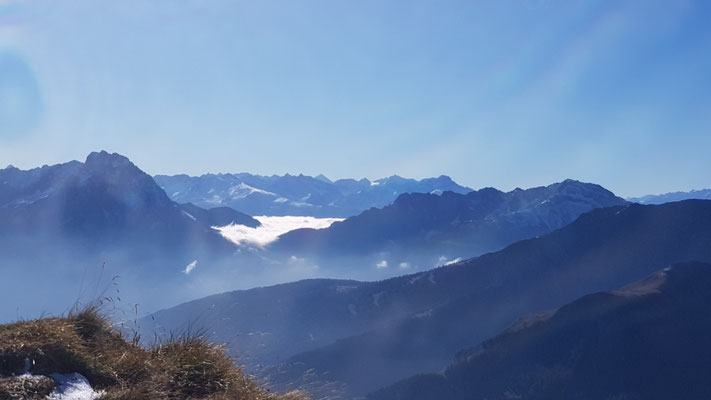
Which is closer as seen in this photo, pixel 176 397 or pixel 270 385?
pixel 176 397

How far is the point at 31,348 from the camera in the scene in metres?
9.47

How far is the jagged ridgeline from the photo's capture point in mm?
9016

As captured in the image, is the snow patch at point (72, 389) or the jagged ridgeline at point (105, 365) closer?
the snow patch at point (72, 389)

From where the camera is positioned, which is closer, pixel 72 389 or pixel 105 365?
pixel 72 389

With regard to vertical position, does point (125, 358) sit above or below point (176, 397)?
above

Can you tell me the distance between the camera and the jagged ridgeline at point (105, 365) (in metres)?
9.02

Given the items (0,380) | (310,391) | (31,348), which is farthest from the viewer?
(310,391)

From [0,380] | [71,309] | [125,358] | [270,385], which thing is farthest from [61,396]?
[270,385]

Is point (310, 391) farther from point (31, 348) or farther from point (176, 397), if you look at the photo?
point (31, 348)

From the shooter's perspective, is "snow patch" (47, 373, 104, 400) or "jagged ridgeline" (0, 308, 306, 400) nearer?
"snow patch" (47, 373, 104, 400)

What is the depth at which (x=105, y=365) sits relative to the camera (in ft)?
32.8

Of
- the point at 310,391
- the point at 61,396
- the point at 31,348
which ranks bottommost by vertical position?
the point at 310,391

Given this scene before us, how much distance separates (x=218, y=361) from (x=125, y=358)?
171 centimetres

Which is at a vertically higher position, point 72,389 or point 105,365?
point 105,365
